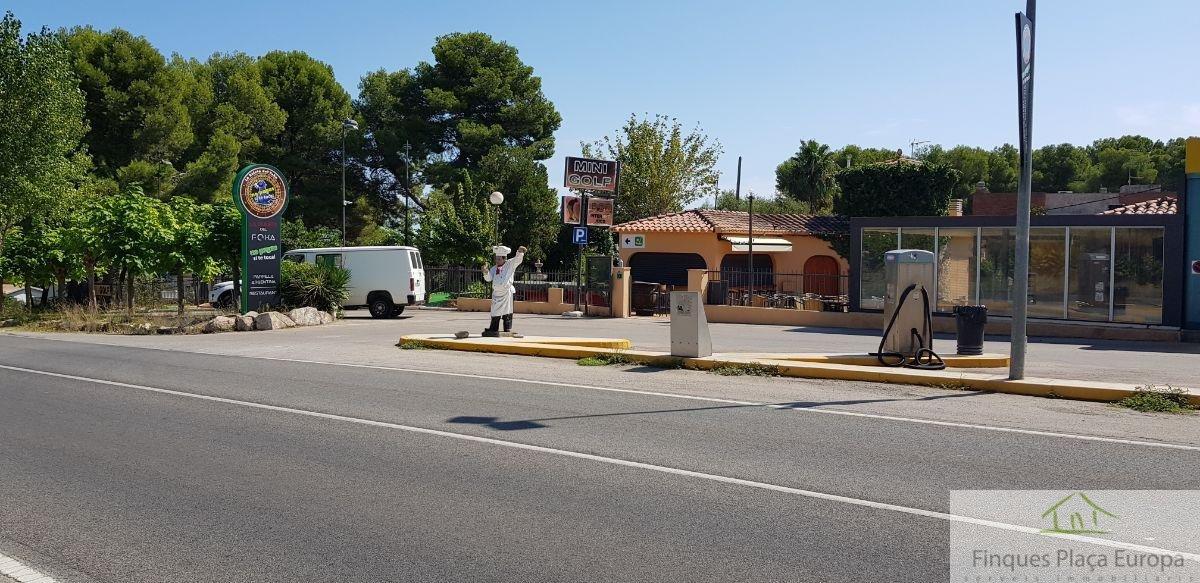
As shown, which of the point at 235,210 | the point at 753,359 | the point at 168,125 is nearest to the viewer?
the point at 753,359

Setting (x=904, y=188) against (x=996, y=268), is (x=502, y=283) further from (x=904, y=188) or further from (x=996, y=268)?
(x=904, y=188)

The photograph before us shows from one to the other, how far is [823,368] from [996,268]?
42.1 feet

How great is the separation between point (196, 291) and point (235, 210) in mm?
11426

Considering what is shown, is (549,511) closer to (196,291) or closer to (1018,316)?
(1018,316)

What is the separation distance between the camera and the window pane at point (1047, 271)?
23016 millimetres

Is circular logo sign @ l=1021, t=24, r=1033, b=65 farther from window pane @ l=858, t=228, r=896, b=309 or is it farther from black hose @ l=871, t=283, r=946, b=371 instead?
window pane @ l=858, t=228, r=896, b=309

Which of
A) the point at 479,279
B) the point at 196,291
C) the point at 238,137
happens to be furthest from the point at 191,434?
the point at 238,137

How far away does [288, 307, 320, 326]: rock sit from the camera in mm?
24881

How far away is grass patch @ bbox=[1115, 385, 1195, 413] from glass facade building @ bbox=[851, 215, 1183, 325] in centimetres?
1154

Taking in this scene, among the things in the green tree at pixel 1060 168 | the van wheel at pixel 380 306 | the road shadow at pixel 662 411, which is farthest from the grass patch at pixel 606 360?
the green tree at pixel 1060 168

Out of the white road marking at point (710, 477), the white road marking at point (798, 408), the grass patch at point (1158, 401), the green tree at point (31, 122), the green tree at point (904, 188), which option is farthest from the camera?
the green tree at point (904, 188)

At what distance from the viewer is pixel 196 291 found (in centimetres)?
3722

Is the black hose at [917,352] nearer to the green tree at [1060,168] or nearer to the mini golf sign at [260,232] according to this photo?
the mini golf sign at [260,232]

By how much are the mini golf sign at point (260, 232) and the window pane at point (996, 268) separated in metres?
18.4
